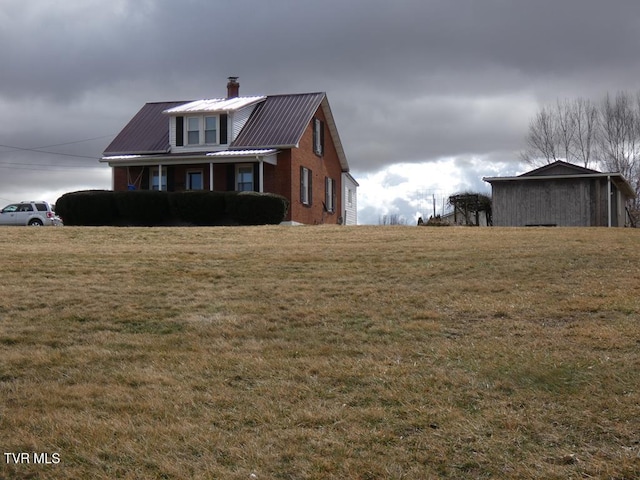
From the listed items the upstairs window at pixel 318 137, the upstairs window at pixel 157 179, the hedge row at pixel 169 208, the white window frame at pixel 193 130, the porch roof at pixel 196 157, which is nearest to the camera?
the hedge row at pixel 169 208

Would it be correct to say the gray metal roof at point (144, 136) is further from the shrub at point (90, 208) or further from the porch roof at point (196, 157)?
the shrub at point (90, 208)

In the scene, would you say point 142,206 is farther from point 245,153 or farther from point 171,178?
point 245,153

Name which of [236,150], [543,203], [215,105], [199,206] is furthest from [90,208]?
[543,203]

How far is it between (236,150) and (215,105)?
295 cm

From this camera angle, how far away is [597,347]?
7414 mm

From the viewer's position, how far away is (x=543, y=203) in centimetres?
2988

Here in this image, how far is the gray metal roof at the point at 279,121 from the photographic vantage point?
29875 millimetres

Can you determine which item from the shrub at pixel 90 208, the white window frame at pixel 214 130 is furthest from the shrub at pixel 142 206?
the white window frame at pixel 214 130

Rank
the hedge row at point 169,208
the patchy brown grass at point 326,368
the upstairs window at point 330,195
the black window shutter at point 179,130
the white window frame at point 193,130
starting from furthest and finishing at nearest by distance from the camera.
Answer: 1. the upstairs window at point 330,195
2. the black window shutter at point 179,130
3. the white window frame at point 193,130
4. the hedge row at point 169,208
5. the patchy brown grass at point 326,368

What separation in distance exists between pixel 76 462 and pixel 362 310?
4720mm

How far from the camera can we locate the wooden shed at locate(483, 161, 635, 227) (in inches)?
1156

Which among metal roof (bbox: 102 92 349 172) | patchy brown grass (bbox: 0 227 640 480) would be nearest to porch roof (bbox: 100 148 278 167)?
metal roof (bbox: 102 92 349 172)

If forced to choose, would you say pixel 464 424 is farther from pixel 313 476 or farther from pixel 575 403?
pixel 313 476

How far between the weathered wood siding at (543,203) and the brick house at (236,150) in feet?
26.4
